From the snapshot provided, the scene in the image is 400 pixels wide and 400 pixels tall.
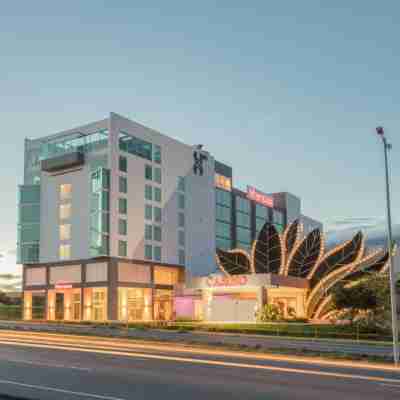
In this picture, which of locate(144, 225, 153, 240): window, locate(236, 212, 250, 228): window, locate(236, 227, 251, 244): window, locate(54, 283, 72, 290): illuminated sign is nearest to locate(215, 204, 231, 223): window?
locate(236, 212, 250, 228): window

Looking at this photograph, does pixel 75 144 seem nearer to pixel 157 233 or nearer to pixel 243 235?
pixel 157 233

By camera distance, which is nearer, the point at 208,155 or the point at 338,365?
the point at 338,365

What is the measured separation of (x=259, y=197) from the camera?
386 feet

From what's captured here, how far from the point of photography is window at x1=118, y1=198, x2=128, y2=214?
271ft

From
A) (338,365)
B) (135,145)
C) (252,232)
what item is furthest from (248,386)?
(252,232)

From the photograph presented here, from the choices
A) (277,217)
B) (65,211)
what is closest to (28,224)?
(65,211)

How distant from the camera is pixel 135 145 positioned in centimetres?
8638

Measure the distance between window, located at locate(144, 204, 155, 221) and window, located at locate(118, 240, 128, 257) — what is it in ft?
20.7

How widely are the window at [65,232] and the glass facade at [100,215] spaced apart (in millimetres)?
4660

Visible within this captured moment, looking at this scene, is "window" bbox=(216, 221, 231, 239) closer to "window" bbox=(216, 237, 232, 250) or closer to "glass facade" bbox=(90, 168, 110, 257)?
"window" bbox=(216, 237, 232, 250)

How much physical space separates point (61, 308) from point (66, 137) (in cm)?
2419

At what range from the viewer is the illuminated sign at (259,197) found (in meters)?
115

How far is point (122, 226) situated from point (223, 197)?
28.0 meters

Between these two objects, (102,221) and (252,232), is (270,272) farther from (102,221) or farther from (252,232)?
(252,232)
